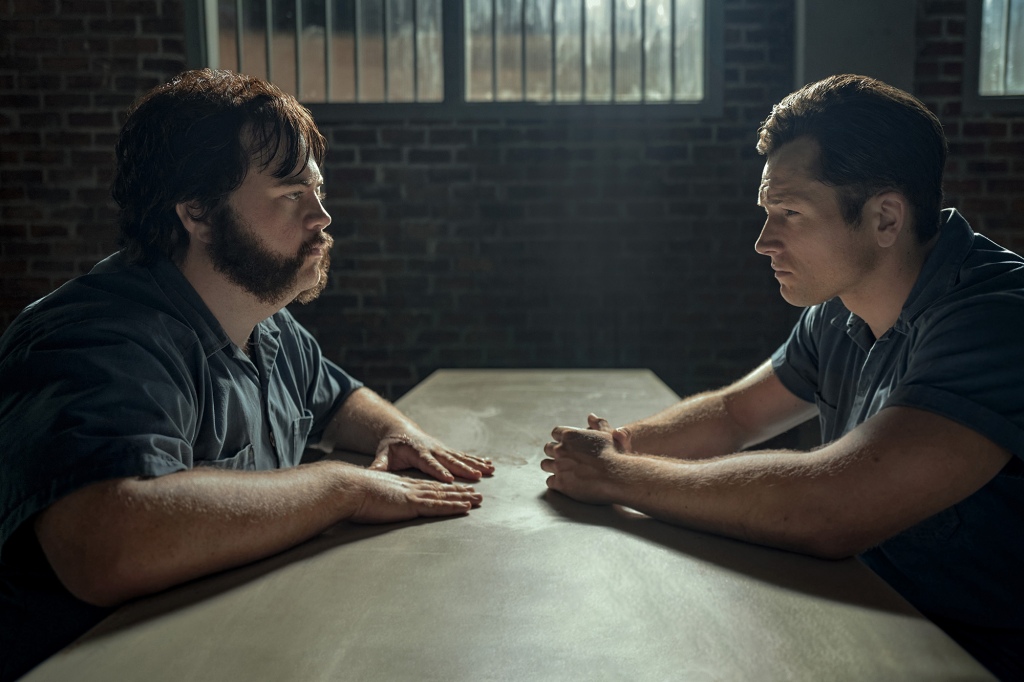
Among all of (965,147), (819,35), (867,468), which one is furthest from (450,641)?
(965,147)

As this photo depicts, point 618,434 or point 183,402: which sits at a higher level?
point 183,402

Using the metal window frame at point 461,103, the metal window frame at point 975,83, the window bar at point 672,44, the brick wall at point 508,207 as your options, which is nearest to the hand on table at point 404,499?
the brick wall at point 508,207

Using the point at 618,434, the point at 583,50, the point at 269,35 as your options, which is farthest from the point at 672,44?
the point at 618,434

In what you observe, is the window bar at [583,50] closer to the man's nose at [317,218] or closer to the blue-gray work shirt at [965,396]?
the man's nose at [317,218]

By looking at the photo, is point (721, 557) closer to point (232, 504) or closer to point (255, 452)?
point (232, 504)

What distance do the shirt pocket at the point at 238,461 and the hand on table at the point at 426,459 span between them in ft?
0.77

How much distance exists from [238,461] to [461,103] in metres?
2.91

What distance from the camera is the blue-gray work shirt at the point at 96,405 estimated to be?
1.09 m

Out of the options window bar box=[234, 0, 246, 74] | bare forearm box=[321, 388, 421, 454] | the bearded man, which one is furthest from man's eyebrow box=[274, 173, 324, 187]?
window bar box=[234, 0, 246, 74]

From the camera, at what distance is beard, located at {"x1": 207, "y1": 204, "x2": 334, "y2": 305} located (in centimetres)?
158

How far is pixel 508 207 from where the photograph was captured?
4129 millimetres

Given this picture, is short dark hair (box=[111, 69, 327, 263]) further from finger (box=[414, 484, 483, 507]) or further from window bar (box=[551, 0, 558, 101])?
window bar (box=[551, 0, 558, 101])

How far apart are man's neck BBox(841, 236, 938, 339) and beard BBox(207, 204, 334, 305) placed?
112cm

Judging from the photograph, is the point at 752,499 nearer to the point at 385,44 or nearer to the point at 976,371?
the point at 976,371
